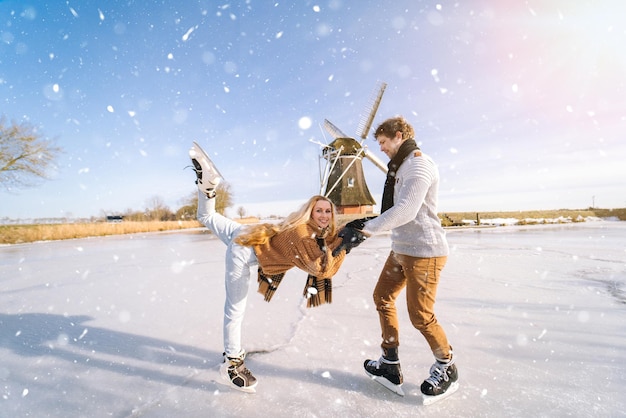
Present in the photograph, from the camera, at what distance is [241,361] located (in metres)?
1.80

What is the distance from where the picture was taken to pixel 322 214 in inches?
77.1

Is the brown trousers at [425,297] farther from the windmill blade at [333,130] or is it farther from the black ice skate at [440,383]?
the windmill blade at [333,130]

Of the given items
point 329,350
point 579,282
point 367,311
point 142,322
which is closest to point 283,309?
point 367,311

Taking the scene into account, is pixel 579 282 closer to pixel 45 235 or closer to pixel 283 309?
pixel 283 309

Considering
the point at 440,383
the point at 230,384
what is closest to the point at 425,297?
the point at 440,383

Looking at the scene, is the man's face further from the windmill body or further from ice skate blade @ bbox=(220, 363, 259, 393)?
the windmill body

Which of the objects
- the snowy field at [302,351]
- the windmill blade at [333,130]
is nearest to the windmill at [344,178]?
the windmill blade at [333,130]

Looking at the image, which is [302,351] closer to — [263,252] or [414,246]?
[263,252]

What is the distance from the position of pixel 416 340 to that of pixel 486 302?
144cm

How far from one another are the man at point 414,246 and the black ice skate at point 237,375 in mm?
686

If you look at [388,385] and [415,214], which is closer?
[415,214]

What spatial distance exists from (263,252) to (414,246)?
0.88 meters

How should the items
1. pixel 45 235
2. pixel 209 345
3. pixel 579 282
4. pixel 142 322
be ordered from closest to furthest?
1. pixel 209 345
2. pixel 142 322
3. pixel 579 282
4. pixel 45 235

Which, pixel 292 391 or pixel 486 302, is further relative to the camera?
pixel 486 302
